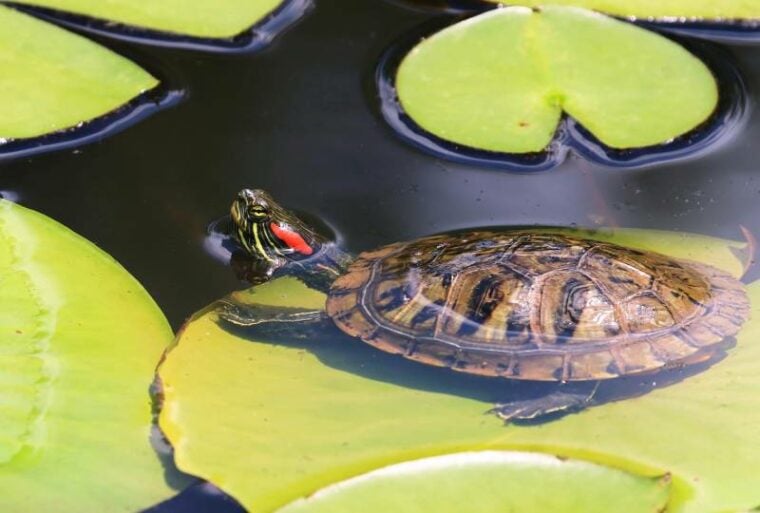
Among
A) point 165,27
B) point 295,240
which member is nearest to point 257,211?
point 295,240

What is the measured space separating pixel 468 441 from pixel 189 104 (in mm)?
2242

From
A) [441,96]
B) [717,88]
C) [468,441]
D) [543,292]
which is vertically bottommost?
[468,441]

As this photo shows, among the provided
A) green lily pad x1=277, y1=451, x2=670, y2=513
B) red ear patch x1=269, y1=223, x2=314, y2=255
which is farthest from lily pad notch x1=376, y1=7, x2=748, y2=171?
green lily pad x1=277, y1=451, x2=670, y2=513

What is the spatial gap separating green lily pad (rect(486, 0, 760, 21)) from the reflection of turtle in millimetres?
1549

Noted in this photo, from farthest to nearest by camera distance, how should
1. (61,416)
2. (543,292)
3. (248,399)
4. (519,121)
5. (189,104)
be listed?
(189,104) → (519,121) → (543,292) → (248,399) → (61,416)

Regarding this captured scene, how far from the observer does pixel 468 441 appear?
301 cm

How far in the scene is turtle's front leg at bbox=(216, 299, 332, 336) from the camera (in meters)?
3.47

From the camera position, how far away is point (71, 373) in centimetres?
307

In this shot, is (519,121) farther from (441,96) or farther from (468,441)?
(468,441)

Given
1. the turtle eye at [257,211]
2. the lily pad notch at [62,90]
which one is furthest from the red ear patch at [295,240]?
the lily pad notch at [62,90]

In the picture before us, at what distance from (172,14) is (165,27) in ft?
0.26

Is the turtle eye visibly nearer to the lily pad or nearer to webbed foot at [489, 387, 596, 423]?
the lily pad

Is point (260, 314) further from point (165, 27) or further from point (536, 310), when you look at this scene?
point (165, 27)

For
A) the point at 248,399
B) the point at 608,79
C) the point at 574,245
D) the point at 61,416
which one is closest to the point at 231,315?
the point at 248,399
